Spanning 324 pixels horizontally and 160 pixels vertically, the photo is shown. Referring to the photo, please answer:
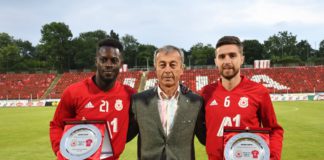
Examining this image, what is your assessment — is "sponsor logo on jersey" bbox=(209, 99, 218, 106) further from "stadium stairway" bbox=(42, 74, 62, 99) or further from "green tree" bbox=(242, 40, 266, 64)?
"green tree" bbox=(242, 40, 266, 64)

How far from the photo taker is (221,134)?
4453mm

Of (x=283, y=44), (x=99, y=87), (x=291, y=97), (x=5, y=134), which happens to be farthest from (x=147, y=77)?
(x=283, y=44)

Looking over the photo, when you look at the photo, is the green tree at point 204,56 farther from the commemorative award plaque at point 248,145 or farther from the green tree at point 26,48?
the commemorative award plaque at point 248,145

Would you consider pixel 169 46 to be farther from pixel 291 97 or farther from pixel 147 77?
pixel 147 77

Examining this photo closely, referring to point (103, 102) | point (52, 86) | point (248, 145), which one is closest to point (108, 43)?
point (103, 102)

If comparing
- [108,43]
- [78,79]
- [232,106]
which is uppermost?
[108,43]

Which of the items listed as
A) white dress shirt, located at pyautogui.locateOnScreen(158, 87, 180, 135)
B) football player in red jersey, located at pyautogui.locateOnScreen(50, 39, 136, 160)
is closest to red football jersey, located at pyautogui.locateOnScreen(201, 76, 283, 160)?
white dress shirt, located at pyautogui.locateOnScreen(158, 87, 180, 135)

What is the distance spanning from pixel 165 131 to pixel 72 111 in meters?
1.41

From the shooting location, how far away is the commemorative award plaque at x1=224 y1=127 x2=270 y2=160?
3824 millimetres

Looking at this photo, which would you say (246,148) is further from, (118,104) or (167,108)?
(118,104)

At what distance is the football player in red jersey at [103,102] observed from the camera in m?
4.55

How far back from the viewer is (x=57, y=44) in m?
92.6

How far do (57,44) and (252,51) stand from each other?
189 ft

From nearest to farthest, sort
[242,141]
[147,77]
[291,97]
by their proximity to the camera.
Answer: [242,141]
[291,97]
[147,77]
